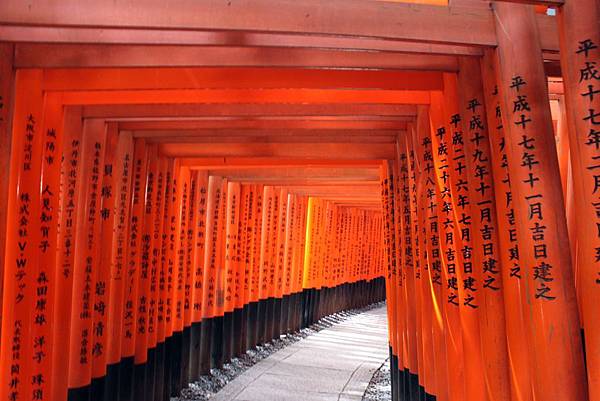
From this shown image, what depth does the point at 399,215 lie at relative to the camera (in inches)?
249

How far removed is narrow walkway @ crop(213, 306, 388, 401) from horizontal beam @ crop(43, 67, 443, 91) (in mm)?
4718

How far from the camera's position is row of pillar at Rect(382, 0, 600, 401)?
8.25ft

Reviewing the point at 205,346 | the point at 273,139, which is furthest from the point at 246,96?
the point at 205,346

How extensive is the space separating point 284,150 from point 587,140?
427 cm

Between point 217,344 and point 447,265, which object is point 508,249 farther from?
point 217,344

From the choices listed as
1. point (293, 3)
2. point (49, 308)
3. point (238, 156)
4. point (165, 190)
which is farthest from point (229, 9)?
point (165, 190)

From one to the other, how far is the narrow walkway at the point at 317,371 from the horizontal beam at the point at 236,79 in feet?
15.5

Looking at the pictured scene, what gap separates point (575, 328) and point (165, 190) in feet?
17.0

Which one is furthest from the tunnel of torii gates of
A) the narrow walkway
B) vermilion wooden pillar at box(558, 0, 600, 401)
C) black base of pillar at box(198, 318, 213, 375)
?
the narrow walkway

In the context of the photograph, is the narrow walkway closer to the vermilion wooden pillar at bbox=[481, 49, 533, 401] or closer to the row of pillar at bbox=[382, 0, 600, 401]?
the row of pillar at bbox=[382, 0, 600, 401]

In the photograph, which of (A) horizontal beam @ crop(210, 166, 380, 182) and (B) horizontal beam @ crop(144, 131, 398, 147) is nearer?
(B) horizontal beam @ crop(144, 131, 398, 147)

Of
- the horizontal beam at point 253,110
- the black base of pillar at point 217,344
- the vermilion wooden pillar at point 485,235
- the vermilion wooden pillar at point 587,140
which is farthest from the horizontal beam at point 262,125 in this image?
the black base of pillar at point 217,344

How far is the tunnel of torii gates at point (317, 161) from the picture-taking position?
8.96 ft

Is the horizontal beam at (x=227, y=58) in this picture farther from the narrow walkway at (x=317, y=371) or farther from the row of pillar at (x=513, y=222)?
the narrow walkway at (x=317, y=371)
